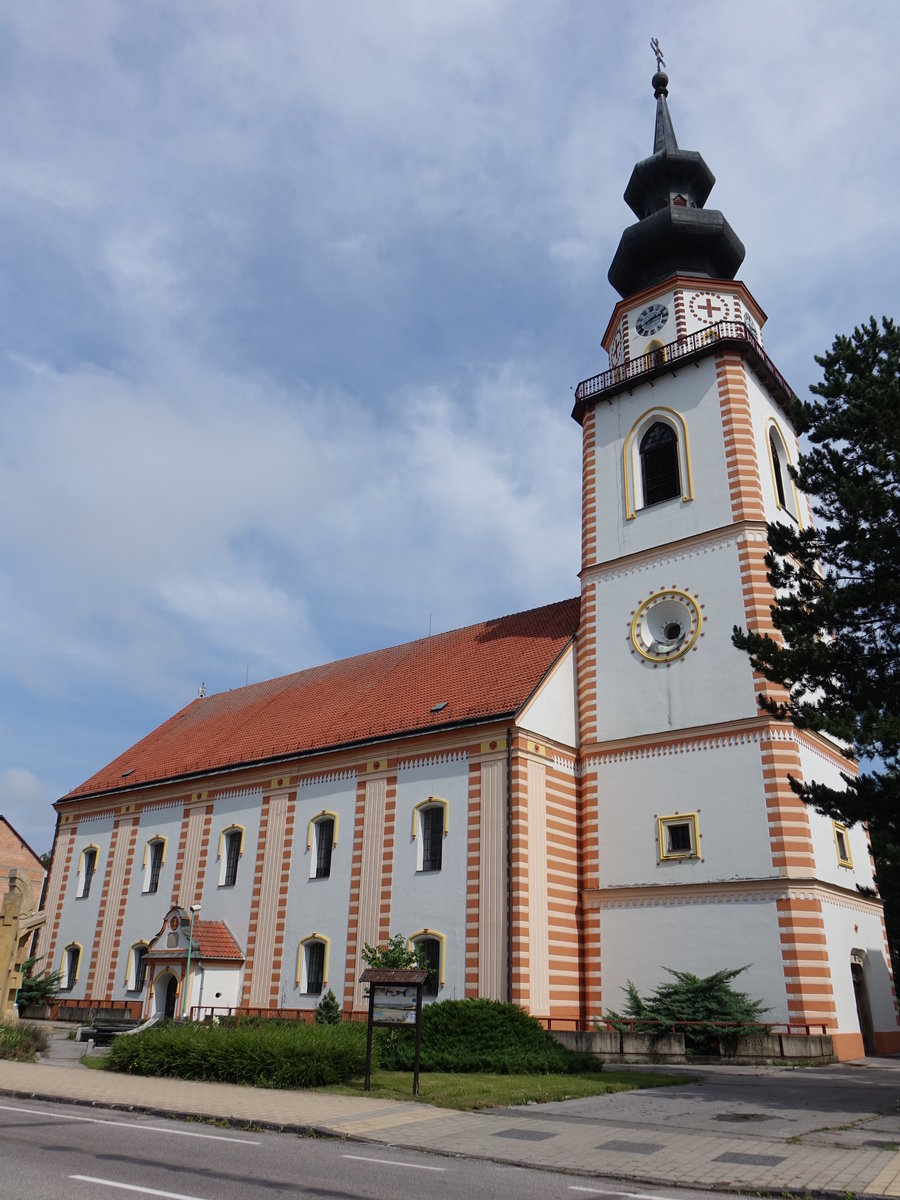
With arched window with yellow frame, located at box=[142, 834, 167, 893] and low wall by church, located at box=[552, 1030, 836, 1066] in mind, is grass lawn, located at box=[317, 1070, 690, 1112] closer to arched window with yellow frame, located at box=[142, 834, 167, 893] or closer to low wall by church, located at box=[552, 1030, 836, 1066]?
low wall by church, located at box=[552, 1030, 836, 1066]

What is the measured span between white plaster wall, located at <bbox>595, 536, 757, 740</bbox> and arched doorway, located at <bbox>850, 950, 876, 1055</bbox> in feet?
23.8

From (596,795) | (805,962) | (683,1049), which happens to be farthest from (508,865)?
(805,962)

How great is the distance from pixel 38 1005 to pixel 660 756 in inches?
1031

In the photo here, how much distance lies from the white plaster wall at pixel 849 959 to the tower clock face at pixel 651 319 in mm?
19350

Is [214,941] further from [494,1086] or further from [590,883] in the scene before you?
[494,1086]

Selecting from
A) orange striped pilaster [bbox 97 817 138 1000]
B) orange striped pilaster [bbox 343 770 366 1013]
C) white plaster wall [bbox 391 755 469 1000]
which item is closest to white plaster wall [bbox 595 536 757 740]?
white plaster wall [bbox 391 755 469 1000]

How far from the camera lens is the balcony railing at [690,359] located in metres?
30.2

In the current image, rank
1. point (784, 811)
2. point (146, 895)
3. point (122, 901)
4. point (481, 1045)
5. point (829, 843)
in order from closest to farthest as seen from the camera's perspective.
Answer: point (481, 1045), point (784, 811), point (829, 843), point (146, 895), point (122, 901)

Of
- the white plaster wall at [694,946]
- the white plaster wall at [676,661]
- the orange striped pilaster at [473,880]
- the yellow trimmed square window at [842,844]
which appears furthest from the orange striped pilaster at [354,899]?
the yellow trimmed square window at [842,844]

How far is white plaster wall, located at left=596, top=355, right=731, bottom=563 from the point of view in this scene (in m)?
28.7

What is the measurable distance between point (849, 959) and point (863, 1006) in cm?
194

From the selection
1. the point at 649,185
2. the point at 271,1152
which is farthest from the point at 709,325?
the point at 271,1152

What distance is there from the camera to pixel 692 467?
29.4 metres

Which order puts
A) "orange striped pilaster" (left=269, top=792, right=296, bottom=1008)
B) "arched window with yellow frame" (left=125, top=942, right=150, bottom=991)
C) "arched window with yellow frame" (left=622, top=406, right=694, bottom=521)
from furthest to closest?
"arched window with yellow frame" (left=125, top=942, right=150, bottom=991), "orange striped pilaster" (left=269, top=792, right=296, bottom=1008), "arched window with yellow frame" (left=622, top=406, right=694, bottom=521)
